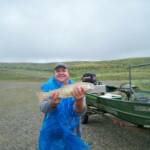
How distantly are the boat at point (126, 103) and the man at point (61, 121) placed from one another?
296 centimetres

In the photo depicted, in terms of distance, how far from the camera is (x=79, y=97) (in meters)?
4.52

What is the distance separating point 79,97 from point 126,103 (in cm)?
395

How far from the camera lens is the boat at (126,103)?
7844 millimetres

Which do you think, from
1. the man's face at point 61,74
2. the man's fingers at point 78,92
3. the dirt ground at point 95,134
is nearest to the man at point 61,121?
the man's face at point 61,74

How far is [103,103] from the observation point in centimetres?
992

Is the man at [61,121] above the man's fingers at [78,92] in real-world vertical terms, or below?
below

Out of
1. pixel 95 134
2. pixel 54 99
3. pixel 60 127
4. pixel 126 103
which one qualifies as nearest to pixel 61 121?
pixel 60 127

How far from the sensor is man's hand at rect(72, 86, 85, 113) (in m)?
4.43

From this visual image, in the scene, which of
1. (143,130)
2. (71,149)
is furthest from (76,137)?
(143,130)

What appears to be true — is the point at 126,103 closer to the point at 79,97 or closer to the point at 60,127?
the point at 60,127

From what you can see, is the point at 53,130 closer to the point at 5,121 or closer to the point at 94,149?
the point at 94,149

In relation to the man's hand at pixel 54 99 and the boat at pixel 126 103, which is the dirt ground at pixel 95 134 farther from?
the man's hand at pixel 54 99

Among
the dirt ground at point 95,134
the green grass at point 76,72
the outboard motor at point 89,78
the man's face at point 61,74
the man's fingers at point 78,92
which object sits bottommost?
the dirt ground at point 95,134

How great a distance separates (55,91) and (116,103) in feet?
15.1
